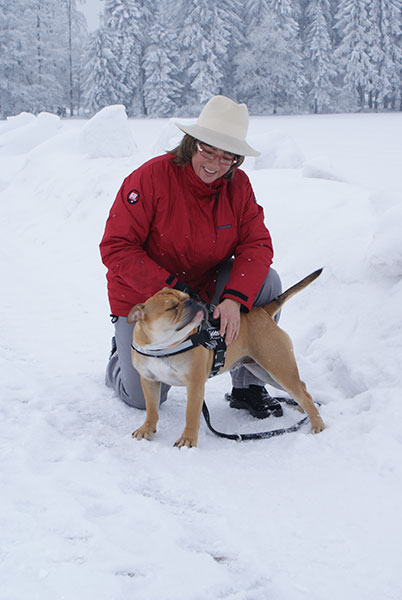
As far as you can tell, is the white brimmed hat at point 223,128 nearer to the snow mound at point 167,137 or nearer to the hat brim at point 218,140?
the hat brim at point 218,140

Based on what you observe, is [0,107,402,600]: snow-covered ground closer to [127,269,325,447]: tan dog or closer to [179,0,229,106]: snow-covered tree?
[127,269,325,447]: tan dog

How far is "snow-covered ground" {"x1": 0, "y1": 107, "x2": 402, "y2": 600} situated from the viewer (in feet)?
5.69

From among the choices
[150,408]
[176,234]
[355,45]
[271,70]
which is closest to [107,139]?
[176,234]

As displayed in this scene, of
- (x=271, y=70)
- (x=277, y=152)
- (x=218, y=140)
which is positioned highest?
(x=218, y=140)

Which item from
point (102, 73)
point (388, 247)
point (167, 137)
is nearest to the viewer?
point (388, 247)

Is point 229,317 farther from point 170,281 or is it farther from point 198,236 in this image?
point 198,236

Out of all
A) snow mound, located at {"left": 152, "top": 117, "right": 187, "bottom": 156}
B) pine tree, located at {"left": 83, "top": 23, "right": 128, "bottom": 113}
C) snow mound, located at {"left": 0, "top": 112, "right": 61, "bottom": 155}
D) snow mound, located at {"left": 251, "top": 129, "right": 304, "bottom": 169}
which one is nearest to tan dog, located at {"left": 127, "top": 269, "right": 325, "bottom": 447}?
snow mound, located at {"left": 251, "top": 129, "right": 304, "bottom": 169}

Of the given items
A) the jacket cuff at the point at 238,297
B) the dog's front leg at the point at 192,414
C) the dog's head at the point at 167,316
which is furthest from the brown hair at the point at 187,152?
the dog's front leg at the point at 192,414

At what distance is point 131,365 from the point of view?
3217mm

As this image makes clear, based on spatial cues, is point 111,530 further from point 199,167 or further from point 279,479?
point 199,167

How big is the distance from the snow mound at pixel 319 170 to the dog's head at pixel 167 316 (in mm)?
5903

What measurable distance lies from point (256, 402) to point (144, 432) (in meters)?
0.78

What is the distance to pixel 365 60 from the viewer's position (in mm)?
Result: 30141

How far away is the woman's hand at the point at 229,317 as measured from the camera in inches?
109
